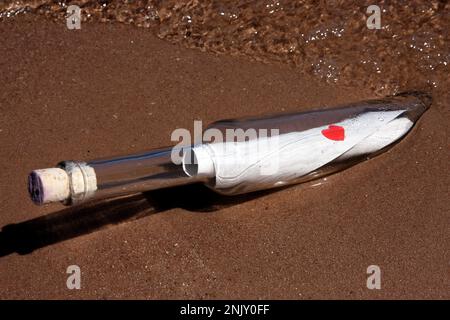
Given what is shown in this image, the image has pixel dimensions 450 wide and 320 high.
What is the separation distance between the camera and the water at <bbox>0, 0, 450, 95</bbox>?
2160mm

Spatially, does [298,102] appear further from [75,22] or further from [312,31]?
[75,22]

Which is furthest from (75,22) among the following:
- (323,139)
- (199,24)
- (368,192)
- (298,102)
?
(368,192)

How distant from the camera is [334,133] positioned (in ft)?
6.00

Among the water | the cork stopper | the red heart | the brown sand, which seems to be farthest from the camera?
the water

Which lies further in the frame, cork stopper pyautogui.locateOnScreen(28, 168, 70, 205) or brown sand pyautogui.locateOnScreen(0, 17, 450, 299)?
Answer: brown sand pyautogui.locateOnScreen(0, 17, 450, 299)

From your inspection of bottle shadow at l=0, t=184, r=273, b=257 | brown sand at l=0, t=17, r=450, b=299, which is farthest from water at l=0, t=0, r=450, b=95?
bottle shadow at l=0, t=184, r=273, b=257

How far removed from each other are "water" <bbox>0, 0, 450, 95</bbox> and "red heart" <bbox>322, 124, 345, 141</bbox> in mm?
315

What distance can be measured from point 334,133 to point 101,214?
0.61 meters

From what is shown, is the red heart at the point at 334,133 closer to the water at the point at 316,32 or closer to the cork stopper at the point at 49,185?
the water at the point at 316,32

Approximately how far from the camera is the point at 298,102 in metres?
2.01

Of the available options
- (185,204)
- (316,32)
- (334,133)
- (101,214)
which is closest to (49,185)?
(101,214)

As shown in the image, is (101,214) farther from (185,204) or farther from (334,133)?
(334,133)

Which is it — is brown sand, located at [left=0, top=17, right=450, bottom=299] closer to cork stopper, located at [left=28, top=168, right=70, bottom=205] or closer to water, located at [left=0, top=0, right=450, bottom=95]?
water, located at [left=0, top=0, right=450, bottom=95]

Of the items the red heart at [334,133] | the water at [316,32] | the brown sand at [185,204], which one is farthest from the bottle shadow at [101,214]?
the water at [316,32]
